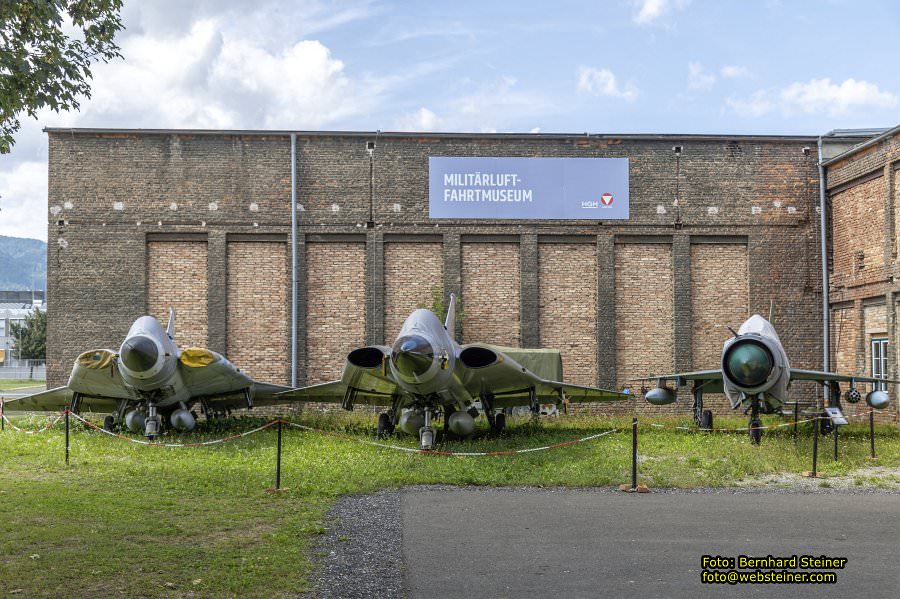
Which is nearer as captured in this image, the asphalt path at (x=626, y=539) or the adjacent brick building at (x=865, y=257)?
the asphalt path at (x=626, y=539)

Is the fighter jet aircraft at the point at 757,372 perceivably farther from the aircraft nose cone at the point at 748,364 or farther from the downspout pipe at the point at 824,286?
the downspout pipe at the point at 824,286

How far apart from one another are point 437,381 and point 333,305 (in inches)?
370

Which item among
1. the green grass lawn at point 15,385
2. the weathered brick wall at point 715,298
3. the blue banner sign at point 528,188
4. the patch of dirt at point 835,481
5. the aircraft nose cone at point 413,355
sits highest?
the blue banner sign at point 528,188

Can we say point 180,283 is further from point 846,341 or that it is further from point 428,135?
point 846,341

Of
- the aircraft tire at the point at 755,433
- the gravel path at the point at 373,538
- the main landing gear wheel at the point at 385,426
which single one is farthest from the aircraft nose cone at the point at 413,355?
the aircraft tire at the point at 755,433

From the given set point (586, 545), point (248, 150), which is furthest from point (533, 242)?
point (586, 545)

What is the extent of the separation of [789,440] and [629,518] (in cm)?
907

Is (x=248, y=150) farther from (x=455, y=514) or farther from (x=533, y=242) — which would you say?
(x=455, y=514)

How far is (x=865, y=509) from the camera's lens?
1032 cm

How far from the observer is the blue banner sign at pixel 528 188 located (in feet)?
79.1

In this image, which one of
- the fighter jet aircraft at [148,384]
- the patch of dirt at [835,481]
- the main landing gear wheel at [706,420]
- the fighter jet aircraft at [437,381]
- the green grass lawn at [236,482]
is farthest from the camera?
the main landing gear wheel at [706,420]

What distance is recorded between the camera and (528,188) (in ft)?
79.5

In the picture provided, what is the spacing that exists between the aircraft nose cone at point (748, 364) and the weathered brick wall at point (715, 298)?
792 cm

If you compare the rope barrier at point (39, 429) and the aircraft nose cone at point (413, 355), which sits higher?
the aircraft nose cone at point (413, 355)
